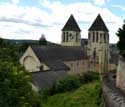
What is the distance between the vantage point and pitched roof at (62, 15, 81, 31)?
8888 cm

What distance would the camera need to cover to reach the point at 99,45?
87.5 meters

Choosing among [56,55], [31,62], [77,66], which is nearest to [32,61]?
[31,62]

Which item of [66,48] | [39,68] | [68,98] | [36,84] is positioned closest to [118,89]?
[68,98]

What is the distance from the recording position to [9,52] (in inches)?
1148

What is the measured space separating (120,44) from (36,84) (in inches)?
410

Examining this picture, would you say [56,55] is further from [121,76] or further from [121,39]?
[121,76]

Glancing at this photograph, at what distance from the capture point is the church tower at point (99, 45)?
282 ft

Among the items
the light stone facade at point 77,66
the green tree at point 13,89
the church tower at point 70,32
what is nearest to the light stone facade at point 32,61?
the light stone facade at point 77,66

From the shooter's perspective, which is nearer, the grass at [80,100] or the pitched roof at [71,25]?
the grass at [80,100]

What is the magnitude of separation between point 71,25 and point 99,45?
6.81m

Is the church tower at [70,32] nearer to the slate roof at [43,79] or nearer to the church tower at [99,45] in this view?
the church tower at [99,45]

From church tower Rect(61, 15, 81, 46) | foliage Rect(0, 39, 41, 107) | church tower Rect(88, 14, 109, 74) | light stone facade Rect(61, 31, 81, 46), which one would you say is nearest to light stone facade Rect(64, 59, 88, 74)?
church tower Rect(88, 14, 109, 74)

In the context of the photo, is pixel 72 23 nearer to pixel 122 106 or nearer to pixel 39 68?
pixel 39 68

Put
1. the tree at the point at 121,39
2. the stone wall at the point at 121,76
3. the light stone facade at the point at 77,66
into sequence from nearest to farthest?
the stone wall at the point at 121,76 < the tree at the point at 121,39 < the light stone facade at the point at 77,66
